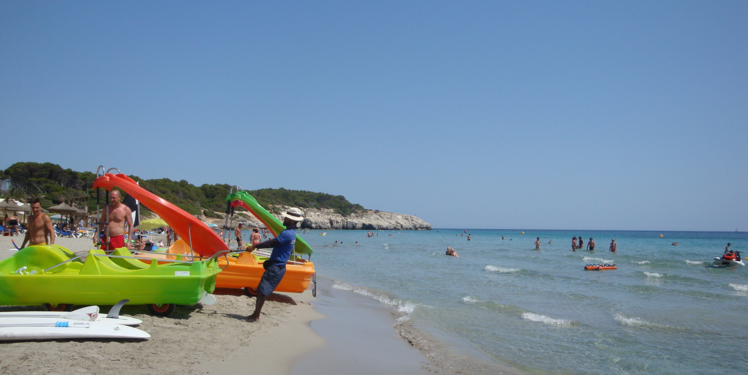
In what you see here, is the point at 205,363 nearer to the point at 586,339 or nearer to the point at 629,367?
the point at 629,367

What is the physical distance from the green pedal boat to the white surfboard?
0.85 meters

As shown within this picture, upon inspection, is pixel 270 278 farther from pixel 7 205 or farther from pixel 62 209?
pixel 7 205

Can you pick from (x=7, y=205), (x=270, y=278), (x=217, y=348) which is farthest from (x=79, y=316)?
(x=7, y=205)

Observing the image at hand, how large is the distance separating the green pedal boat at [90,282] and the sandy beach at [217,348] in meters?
0.31

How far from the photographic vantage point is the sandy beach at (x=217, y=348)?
3856 millimetres

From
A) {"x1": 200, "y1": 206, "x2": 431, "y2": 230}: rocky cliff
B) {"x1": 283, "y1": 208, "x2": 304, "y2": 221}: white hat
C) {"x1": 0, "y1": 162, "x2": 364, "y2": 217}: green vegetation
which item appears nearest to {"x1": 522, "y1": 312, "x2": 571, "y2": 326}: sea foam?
{"x1": 283, "y1": 208, "x2": 304, "y2": 221}: white hat

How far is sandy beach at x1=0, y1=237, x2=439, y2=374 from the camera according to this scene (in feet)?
12.6

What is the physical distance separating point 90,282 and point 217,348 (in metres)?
1.90

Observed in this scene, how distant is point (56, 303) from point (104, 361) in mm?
2026

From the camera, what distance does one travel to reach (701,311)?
11727 mm

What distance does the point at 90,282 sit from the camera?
528 cm

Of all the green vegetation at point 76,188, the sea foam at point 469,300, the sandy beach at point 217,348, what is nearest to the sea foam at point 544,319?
the sea foam at point 469,300

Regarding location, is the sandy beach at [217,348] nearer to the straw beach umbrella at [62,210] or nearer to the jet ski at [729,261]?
the jet ski at [729,261]

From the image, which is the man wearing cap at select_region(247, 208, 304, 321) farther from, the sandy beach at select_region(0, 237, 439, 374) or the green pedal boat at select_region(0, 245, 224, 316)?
the green pedal boat at select_region(0, 245, 224, 316)
